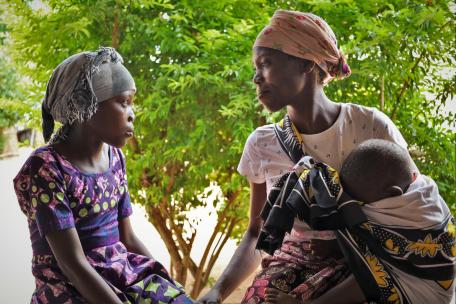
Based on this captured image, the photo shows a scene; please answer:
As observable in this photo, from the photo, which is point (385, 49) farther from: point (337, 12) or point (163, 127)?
point (163, 127)

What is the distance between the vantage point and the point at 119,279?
2.18 m

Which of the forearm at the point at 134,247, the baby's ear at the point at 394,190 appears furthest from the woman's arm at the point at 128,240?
the baby's ear at the point at 394,190

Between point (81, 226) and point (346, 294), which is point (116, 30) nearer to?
point (81, 226)

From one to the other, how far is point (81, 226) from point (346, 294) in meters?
0.89

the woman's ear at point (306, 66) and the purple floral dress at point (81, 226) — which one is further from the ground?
the woman's ear at point (306, 66)

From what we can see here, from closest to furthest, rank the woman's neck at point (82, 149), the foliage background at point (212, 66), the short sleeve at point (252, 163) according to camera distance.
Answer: the woman's neck at point (82, 149)
the short sleeve at point (252, 163)
the foliage background at point (212, 66)

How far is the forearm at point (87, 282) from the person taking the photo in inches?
78.4

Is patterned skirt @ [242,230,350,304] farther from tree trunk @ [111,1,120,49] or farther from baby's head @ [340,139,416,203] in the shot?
tree trunk @ [111,1,120,49]

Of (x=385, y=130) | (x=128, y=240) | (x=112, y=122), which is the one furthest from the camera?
(x=128, y=240)

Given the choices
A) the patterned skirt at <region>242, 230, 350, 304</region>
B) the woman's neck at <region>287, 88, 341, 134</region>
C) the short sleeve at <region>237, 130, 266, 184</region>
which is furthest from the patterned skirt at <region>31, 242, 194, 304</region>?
the woman's neck at <region>287, 88, 341, 134</region>

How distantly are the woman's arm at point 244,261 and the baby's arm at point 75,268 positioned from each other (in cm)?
38

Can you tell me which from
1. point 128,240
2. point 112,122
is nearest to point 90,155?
point 112,122

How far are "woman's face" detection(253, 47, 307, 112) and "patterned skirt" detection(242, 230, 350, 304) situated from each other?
0.48 metres

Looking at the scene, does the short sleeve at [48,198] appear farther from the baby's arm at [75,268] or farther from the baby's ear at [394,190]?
the baby's ear at [394,190]
